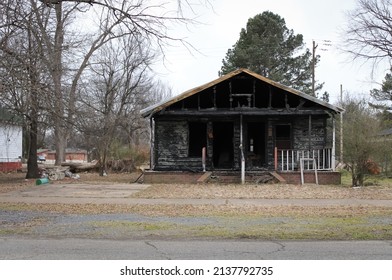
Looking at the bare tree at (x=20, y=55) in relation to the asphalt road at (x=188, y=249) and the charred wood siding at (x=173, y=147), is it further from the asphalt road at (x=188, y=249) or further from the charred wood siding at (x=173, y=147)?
the charred wood siding at (x=173, y=147)

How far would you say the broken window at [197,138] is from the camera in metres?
24.3

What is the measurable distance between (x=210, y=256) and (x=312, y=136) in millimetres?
17535

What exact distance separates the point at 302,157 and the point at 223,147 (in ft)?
15.7

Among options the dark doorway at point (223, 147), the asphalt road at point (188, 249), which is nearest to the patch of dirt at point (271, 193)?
the dark doorway at point (223, 147)

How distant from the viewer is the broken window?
955 inches

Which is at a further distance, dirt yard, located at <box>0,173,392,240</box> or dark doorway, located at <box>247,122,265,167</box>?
dark doorway, located at <box>247,122,265,167</box>

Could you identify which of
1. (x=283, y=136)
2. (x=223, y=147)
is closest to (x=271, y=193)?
(x=283, y=136)

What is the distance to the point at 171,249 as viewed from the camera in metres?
7.62

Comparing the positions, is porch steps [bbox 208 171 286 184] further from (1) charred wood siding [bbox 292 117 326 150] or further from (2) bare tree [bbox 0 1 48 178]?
(2) bare tree [bbox 0 1 48 178]

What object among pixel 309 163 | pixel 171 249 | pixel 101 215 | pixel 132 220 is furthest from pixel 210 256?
pixel 309 163

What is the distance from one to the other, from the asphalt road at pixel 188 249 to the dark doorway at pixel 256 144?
16022 mm

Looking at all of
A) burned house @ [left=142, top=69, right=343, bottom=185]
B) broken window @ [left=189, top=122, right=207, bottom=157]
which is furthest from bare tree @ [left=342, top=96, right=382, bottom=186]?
broken window @ [left=189, top=122, right=207, bottom=157]

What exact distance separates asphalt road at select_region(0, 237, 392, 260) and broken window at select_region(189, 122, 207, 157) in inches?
626

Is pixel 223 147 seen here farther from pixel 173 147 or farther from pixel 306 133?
pixel 306 133
